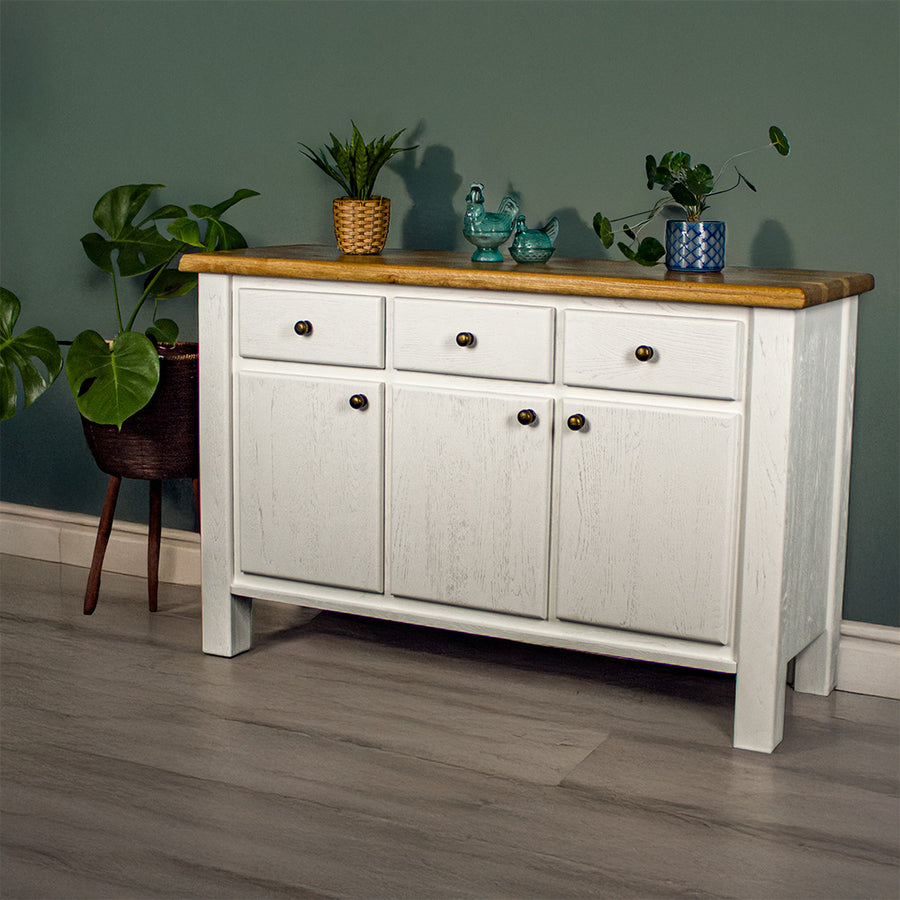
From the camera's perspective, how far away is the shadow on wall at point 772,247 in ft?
8.58

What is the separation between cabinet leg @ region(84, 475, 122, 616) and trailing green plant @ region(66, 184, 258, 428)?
0.25 m

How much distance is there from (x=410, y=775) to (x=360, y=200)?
118 centimetres

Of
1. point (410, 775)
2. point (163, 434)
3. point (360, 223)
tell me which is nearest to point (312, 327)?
point (360, 223)

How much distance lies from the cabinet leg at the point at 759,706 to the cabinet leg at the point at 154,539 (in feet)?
4.56

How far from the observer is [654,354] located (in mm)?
2297

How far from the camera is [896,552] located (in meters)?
2.62

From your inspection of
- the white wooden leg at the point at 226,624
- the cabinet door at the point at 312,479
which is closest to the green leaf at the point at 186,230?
the cabinet door at the point at 312,479

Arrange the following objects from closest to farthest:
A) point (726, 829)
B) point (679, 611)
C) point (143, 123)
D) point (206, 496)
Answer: point (726, 829)
point (679, 611)
point (206, 496)
point (143, 123)

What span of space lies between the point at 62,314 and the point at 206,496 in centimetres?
97

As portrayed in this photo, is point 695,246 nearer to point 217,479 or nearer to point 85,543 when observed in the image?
point 217,479

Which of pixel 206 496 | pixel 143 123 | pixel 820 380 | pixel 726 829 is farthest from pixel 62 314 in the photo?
pixel 726 829

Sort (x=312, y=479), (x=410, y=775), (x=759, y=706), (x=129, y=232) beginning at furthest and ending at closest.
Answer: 1. (x=129, y=232)
2. (x=312, y=479)
3. (x=759, y=706)
4. (x=410, y=775)

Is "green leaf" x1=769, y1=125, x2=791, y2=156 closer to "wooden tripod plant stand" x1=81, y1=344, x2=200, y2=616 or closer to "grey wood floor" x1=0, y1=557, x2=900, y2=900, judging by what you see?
"grey wood floor" x1=0, y1=557, x2=900, y2=900

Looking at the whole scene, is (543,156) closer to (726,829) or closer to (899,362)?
(899,362)
